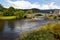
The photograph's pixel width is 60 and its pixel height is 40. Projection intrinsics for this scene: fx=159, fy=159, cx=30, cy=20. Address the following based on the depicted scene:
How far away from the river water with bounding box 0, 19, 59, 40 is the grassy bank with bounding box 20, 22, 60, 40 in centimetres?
15

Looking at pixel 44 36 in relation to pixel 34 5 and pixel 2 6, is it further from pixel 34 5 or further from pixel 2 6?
pixel 2 6

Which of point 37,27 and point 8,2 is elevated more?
point 8,2

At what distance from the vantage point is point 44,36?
12.8 feet

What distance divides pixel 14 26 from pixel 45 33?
0.94 m

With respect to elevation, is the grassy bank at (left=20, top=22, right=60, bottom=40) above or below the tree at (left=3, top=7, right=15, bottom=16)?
below

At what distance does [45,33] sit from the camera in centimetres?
399

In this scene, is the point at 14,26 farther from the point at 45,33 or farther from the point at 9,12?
the point at 45,33

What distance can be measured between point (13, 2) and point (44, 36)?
4.39ft

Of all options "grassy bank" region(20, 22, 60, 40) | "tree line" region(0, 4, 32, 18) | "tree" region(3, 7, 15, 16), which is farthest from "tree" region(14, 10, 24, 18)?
"grassy bank" region(20, 22, 60, 40)

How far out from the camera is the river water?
13.9ft

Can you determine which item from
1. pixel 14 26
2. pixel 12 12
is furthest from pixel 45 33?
pixel 12 12

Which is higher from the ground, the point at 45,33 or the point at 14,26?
the point at 14,26

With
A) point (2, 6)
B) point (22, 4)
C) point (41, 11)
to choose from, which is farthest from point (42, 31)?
point (2, 6)

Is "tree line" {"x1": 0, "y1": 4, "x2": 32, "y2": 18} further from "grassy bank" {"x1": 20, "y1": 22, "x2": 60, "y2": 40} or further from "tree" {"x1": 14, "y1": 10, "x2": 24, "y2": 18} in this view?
"grassy bank" {"x1": 20, "y1": 22, "x2": 60, "y2": 40}
